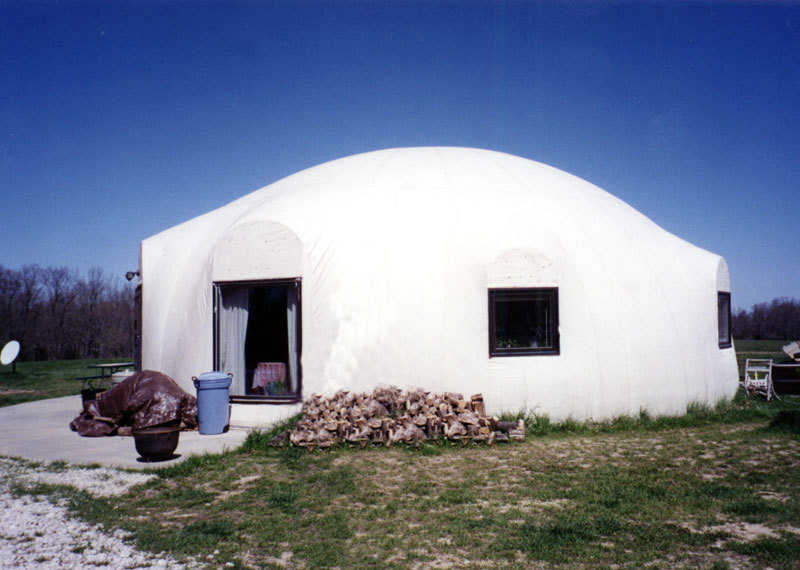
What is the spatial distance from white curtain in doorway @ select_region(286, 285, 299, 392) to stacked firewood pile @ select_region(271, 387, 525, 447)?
84cm

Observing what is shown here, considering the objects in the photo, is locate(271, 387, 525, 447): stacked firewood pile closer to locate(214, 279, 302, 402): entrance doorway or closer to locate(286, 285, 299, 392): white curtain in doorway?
locate(286, 285, 299, 392): white curtain in doorway

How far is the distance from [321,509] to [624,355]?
6666 millimetres

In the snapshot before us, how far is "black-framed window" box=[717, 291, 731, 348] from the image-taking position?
12.2 meters

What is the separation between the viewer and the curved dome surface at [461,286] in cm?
973

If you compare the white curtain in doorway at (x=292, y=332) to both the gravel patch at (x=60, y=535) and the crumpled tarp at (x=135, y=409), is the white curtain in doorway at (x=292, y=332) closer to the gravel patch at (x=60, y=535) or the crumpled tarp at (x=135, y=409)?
the crumpled tarp at (x=135, y=409)

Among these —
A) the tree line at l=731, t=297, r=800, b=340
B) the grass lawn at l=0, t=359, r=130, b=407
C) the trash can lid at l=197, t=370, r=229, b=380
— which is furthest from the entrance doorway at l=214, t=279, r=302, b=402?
the tree line at l=731, t=297, r=800, b=340

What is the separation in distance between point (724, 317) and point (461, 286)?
655cm

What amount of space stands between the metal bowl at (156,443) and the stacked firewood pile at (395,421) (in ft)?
4.84

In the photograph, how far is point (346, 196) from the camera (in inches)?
434

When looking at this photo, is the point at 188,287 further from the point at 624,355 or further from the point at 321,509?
the point at 624,355

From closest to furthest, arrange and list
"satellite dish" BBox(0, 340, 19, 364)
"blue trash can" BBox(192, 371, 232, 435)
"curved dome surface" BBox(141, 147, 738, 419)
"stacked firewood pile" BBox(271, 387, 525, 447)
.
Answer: "stacked firewood pile" BBox(271, 387, 525, 447)
"blue trash can" BBox(192, 371, 232, 435)
"curved dome surface" BBox(141, 147, 738, 419)
"satellite dish" BBox(0, 340, 19, 364)

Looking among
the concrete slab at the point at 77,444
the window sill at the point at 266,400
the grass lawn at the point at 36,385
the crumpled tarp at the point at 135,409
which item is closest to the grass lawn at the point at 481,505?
the concrete slab at the point at 77,444

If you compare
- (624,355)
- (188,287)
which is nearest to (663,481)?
(624,355)

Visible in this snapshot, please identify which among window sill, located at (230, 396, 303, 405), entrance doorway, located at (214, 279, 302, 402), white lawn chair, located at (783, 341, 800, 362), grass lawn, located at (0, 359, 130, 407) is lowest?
grass lawn, located at (0, 359, 130, 407)
